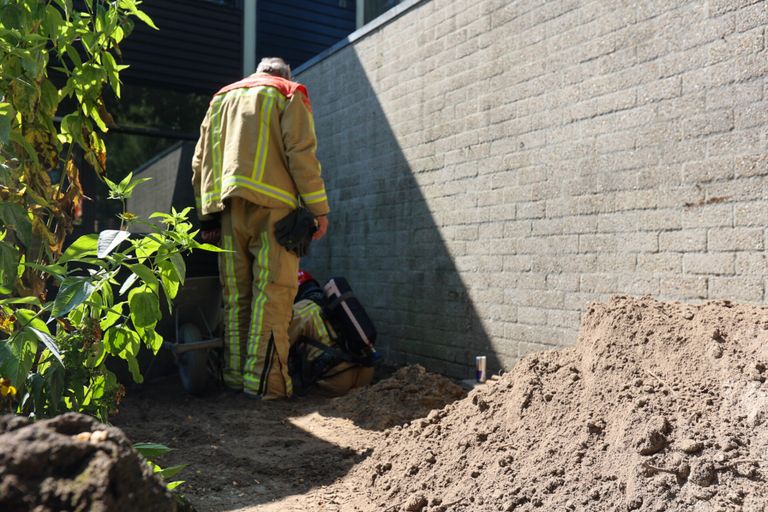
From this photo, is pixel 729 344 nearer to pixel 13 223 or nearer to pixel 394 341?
pixel 13 223

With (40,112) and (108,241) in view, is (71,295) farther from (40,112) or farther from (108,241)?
(40,112)

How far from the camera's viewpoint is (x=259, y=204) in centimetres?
475

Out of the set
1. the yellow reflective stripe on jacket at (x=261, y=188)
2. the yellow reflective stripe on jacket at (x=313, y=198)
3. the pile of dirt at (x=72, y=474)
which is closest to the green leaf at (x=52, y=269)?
the pile of dirt at (x=72, y=474)

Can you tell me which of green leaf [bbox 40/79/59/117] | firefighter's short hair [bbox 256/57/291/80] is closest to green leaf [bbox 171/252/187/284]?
green leaf [bbox 40/79/59/117]

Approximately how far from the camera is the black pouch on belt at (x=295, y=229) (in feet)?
15.5

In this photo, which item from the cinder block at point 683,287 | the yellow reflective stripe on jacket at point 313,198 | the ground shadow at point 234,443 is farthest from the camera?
the yellow reflective stripe on jacket at point 313,198

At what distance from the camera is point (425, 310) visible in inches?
224

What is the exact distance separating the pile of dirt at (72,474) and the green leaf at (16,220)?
525mm

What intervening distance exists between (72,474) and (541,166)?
156 inches

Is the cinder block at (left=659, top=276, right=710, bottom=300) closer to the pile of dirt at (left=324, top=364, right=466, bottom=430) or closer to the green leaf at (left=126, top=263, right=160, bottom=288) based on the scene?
the pile of dirt at (left=324, top=364, right=466, bottom=430)

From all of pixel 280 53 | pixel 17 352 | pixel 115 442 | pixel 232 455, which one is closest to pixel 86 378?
pixel 17 352

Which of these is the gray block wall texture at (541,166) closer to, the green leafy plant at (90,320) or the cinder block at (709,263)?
the cinder block at (709,263)

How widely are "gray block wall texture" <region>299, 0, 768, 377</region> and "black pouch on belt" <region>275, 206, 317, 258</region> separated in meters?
1.25

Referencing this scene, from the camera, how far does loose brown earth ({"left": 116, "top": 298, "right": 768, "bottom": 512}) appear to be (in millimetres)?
2221
